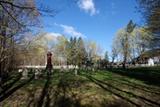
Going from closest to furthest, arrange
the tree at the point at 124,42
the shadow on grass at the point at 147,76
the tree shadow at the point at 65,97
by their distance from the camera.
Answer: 1. the tree shadow at the point at 65,97
2. the shadow on grass at the point at 147,76
3. the tree at the point at 124,42

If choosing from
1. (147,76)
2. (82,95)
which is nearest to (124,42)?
(147,76)

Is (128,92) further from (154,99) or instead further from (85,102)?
(85,102)

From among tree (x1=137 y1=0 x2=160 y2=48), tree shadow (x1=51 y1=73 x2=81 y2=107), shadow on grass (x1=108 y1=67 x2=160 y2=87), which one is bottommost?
tree shadow (x1=51 y1=73 x2=81 y2=107)

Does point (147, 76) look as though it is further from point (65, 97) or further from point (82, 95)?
point (65, 97)

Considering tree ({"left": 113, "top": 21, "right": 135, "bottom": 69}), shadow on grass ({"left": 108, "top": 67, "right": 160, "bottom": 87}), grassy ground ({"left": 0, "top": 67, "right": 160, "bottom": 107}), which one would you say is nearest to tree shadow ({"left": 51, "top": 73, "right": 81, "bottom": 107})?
grassy ground ({"left": 0, "top": 67, "right": 160, "bottom": 107})

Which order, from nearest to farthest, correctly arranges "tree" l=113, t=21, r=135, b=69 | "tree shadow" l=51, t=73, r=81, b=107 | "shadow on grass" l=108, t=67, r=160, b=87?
"tree shadow" l=51, t=73, r=81, b=107 < "shadow on grass" l=108, t=67, r=160, b=87 < "tree" l=113, t=21, r=135, b=69

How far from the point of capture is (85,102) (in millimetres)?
19500

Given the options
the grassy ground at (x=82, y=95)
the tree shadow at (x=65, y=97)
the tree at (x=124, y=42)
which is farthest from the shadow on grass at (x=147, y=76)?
the tree at (x=124, y=42)

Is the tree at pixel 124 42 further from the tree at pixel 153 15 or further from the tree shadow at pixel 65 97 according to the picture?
the tree shadow at pixel 65 97

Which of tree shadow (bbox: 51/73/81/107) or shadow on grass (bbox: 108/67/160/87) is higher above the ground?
shadow on grass (bbox: 108/67/160/87)

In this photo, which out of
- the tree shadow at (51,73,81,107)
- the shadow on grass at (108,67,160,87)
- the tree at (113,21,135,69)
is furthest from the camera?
the tree at (113,21,135,69)

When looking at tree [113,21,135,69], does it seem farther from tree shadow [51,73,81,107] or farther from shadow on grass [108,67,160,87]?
tree shadow [51,73,81,107]

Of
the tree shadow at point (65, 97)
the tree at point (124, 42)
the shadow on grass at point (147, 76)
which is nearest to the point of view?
the tree shadow at point (65, 97)

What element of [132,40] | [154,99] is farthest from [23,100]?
[132,40]
